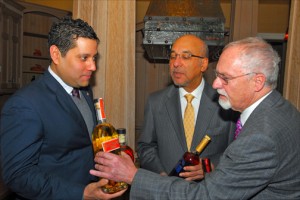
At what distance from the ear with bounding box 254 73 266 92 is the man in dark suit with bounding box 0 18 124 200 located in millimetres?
651

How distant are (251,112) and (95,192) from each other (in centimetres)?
65

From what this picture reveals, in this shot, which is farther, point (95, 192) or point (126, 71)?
A: point (126, 71)

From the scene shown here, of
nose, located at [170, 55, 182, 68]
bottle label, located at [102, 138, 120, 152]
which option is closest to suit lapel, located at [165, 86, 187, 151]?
nose, located at [170, 55, 182, 68]

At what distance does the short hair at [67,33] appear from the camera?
1.22 meters

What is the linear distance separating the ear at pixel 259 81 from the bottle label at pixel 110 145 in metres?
0.55

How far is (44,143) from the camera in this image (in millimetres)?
1159

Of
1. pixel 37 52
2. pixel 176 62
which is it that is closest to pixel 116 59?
pixel 176 62

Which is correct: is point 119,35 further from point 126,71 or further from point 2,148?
point 2,148

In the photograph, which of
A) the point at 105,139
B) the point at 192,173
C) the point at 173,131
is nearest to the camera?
the point at 105,139

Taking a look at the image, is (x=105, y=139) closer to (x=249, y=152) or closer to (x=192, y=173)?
(x=192, y=173)

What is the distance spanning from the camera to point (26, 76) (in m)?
4.86

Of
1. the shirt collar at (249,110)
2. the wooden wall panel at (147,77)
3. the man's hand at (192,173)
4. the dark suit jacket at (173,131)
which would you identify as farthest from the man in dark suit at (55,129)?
the wooden wall panel at (147,77)

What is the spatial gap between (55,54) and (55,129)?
31 centimetres

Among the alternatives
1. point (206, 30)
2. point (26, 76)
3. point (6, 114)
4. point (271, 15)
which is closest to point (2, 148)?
point (6, 114)
